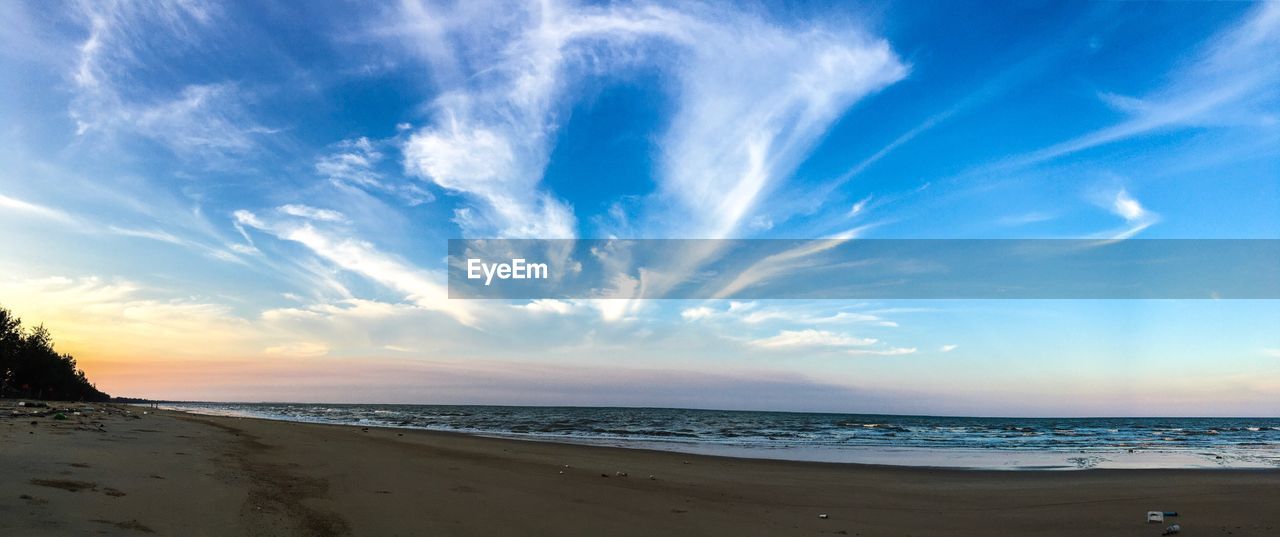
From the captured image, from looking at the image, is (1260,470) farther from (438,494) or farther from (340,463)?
(340,463)

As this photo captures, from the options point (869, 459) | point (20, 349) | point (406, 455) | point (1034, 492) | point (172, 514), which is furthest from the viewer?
point (20, 349)

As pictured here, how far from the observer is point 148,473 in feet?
33.2

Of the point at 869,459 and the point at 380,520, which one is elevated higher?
the point at 380,520

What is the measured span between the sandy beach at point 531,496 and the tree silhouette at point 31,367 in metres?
66.1

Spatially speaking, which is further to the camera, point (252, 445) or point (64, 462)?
point (252, 445)

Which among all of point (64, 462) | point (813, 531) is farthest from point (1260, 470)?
point (64, 462)

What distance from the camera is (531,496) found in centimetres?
1152

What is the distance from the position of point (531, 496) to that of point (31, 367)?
9181 centimetres

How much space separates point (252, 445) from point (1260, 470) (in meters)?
33.4

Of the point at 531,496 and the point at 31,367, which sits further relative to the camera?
the point at 31,367

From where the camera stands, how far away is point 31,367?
70938 millimetres

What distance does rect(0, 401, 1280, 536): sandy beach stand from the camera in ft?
25.7

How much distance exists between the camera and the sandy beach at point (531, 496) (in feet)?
25.7

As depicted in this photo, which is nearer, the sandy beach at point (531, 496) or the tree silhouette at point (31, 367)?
the sandy beach at point (531, 496)
